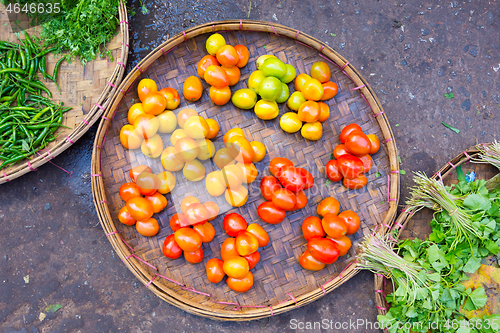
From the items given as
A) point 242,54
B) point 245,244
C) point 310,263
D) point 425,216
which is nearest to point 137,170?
point 245,244

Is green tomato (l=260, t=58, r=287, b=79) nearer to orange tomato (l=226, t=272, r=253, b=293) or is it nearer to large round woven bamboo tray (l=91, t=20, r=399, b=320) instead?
large round woven bamboo tray (l=91, t=20, r=399, b=320)

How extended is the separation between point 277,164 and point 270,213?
14.4 inches

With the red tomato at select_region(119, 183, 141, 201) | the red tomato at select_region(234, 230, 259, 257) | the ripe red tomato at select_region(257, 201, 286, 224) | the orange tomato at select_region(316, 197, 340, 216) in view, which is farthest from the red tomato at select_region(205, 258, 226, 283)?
the orange tomato at select_region(316, 197, 340, 216)

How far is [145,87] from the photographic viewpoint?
7.62ft

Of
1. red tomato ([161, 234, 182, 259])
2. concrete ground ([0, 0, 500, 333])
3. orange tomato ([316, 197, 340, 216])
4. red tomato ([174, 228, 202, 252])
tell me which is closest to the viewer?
red tomato ([174, 228, 202, 252])

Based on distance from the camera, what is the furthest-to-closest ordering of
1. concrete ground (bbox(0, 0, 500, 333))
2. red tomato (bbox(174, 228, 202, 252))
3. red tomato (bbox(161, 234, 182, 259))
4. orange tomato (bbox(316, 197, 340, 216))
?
concrete ground (bbox(0, 0, 500, 333)), orange tomato (bbox(316, 197, 340, 216)), red tomato (bbox(161, 234, 182, 259)), red tomato (bbox(174, 228, 202, 252))

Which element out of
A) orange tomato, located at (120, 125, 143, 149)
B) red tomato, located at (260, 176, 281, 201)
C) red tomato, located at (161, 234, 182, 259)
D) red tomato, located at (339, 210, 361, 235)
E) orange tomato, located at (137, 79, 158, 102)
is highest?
orange tomato, located at (137, 79, 158, 102)

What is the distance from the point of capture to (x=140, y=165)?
7.82 ft

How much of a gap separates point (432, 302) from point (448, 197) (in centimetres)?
73

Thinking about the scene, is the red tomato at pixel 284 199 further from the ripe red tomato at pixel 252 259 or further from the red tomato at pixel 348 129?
the red tomato at pixel 348 129

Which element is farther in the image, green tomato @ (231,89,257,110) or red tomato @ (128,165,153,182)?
green tomato @ (231,89,257,110)

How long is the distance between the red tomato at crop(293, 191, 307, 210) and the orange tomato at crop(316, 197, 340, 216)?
14cm

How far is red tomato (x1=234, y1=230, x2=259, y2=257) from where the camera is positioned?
2145 mm

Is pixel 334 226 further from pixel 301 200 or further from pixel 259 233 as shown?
pixel 259 233
